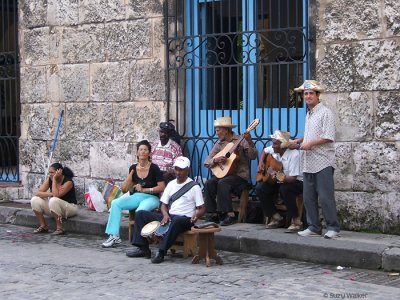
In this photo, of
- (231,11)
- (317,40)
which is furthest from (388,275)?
(231,11)

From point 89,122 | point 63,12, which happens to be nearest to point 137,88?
point 89,122

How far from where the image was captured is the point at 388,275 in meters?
7.12

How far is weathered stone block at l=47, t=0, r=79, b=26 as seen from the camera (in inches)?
439

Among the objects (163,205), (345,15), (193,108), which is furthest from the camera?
(193,108)

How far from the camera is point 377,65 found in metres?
8.30

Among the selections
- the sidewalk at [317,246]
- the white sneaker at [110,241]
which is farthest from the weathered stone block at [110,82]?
the white sneaker at [110,241]

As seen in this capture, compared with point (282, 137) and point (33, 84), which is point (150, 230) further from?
point (33, 84)

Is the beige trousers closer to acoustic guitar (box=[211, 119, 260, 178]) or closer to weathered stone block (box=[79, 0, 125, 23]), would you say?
acoustic guitar (box=[211, 119, 260, 178])

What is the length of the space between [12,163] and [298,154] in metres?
5.76

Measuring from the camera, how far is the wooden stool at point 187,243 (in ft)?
25.4

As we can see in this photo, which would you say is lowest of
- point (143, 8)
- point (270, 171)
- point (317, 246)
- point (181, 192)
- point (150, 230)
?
point (317, 246)

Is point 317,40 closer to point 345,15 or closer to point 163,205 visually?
point 345,15

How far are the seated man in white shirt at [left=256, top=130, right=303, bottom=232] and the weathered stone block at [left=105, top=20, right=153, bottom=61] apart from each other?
2.61 m

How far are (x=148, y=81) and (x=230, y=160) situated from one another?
2044mm
